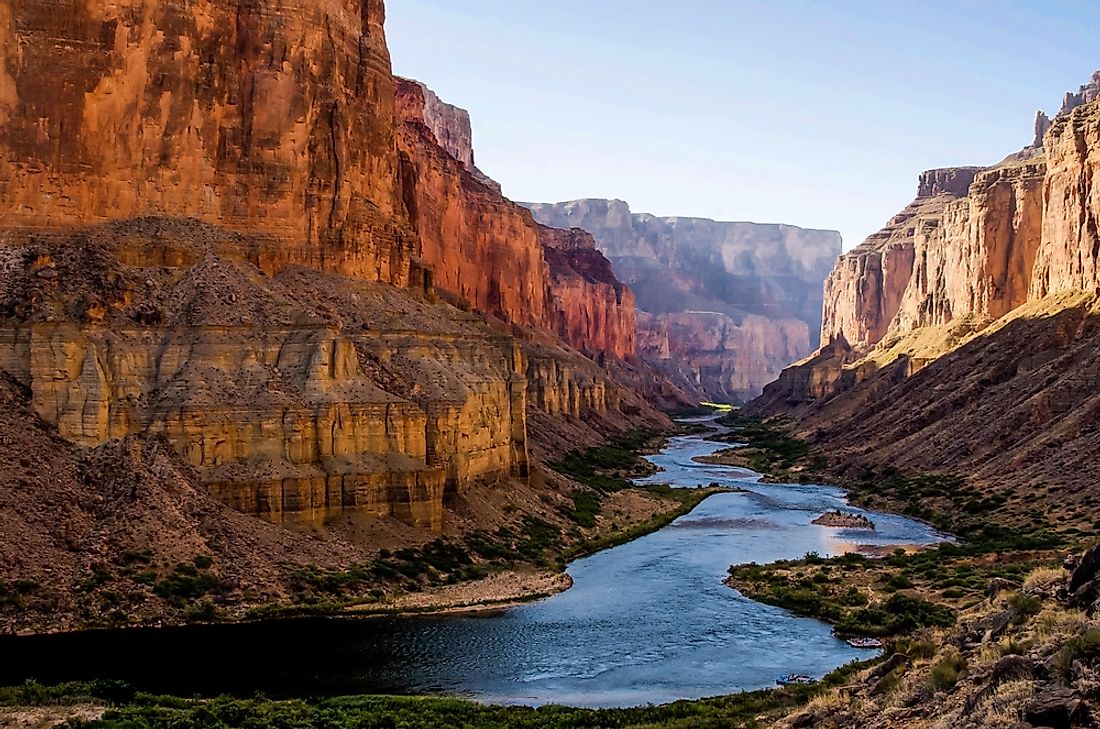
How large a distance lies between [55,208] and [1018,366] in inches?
2941

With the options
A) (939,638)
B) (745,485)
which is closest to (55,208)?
(939,638)

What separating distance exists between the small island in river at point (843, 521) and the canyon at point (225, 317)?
57.3 feet

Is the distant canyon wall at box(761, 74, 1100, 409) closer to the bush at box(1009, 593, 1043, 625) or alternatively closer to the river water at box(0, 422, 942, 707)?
the river water at box(0, 422, 942, 707)

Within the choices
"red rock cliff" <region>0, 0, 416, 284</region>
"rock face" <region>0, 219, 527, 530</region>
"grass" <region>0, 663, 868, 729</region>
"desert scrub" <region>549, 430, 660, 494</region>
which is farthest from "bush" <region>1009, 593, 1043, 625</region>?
"desert scrub" <region>549, 430, 660, 494</region>

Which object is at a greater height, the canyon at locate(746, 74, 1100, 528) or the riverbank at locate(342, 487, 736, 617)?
the canyon at locate(746, 74, 1100, 528)

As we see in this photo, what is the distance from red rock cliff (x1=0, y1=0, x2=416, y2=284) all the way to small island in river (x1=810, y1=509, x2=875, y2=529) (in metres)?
32.1

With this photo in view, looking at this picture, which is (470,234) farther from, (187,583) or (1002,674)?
(1002,674)

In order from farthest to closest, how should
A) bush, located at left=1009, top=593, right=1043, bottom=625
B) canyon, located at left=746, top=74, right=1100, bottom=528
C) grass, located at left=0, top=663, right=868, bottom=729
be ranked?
canyon, located at left=746, top=74, right=1100, bottom=528, grass, located at left=0, top=663, right=868, bottom=729, bush, located at left=1009, top=593, right=1043, bottom=625

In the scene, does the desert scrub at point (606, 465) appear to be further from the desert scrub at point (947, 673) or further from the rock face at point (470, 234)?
the desert scrub at point (947, 673)

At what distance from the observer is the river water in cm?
3353

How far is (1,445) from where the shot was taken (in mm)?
43312

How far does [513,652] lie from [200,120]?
34.4 metres

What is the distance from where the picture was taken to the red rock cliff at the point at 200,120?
173 ft

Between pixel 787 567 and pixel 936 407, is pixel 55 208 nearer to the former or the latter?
pixel 787 567
